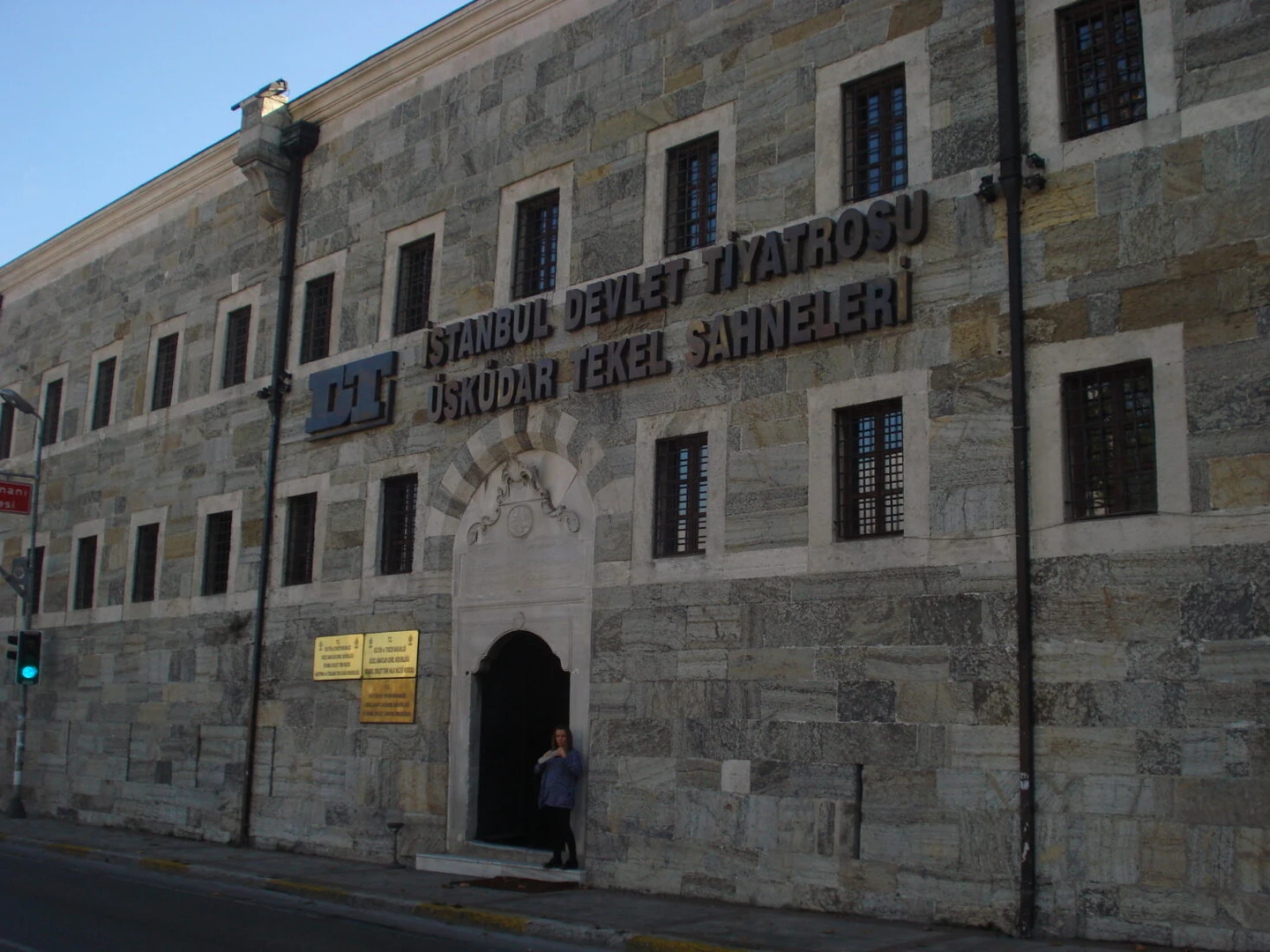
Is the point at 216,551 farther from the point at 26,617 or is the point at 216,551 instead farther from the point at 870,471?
the point at 870,471

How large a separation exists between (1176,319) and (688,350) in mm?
5042

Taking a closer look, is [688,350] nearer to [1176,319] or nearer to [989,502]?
[989,502]

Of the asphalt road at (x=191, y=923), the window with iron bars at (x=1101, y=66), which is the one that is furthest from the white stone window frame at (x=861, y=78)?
the asphalt road at (x=191, y=923)

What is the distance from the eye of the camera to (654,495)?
14336 millimetres

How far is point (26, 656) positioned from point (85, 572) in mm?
1816

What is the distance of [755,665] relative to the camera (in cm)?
1302

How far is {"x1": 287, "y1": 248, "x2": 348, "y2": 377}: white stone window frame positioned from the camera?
18938 mm

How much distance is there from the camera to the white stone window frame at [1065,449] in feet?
34.9

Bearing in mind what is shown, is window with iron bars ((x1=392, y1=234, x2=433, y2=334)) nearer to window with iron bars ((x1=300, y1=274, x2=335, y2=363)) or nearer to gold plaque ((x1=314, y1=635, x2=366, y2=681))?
window with iron bars ((x1=300, y1=274, x2=335, y2=363))

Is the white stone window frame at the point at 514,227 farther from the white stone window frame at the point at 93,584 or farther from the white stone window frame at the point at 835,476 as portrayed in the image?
the white stone window frame at the point at 93,584

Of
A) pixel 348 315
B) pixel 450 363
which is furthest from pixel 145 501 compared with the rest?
pixel 450 363

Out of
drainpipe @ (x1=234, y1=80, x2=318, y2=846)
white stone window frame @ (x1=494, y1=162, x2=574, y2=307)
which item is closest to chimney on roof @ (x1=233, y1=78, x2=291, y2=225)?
drainpipe @ (x1=234, y1=80, x2=318, y2=846)

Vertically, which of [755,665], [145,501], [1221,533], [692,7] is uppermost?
[692,7]

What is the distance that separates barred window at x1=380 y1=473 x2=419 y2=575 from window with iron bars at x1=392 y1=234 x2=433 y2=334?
2.07 meters
